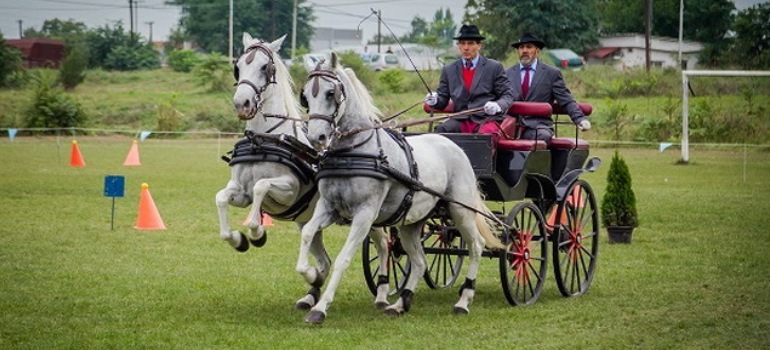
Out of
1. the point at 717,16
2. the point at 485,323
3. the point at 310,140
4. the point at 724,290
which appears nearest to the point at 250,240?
the point at 310,140

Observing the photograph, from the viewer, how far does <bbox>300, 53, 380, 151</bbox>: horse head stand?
8438mm

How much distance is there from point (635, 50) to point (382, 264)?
6158 centimetres

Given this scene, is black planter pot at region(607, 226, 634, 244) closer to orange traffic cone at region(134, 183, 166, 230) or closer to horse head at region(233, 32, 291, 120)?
orange traffic cone at region(134, 183, 166, 230)

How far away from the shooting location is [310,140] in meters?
8.42

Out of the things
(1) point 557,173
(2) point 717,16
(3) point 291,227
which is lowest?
(3) point 291,227

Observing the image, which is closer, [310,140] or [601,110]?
[310,140]

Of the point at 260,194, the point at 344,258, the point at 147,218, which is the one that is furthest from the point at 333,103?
the point at 147,218

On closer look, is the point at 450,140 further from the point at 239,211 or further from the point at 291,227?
the point at 239,211

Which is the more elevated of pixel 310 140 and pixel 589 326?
pixel 310 140

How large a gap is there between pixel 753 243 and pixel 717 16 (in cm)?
5403

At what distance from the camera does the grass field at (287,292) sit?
834cm

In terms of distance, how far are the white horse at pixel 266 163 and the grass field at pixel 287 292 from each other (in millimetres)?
642

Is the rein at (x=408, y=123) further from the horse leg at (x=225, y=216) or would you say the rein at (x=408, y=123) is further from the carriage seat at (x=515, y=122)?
the horse leg at (x=225, y=216)

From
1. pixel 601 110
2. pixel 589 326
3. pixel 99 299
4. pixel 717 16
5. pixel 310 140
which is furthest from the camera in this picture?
pixel 717 16
